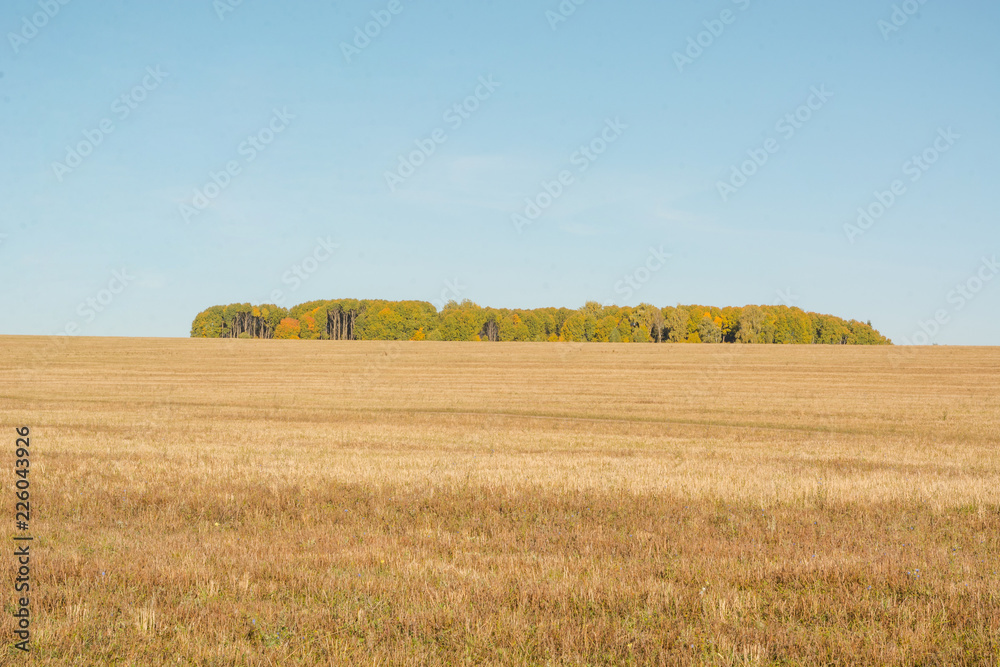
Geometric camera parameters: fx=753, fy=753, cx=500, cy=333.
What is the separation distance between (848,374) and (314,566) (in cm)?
5935

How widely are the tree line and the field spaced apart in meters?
99.5

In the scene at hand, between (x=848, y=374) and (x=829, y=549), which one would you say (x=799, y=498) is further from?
(x=848, y=374)

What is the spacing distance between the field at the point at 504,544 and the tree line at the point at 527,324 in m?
99.5

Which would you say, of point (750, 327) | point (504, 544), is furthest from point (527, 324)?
point (504, 544)

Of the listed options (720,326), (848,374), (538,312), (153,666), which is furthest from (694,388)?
(538,312)

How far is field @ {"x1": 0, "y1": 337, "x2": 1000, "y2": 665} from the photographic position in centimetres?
580

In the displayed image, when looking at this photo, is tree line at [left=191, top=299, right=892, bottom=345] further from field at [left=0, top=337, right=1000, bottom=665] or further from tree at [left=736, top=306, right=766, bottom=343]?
field at [left=0, top=337, right=1000, bottom=665]

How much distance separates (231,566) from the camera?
Answer: 7.66 metres

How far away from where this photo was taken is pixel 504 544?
902 cm

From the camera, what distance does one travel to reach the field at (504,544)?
19.0 ft

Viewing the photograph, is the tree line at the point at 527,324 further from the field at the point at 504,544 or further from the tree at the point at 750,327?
the field at the point at 504,544

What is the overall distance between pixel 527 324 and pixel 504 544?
5143 inches

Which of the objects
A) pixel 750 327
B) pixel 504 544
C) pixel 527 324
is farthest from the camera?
pixel 527 324

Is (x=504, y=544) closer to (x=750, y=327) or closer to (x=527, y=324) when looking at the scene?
(x=750, y=327)
